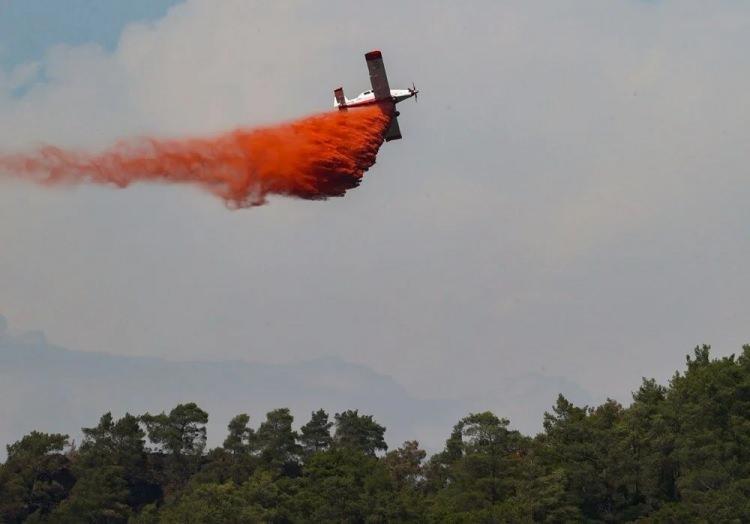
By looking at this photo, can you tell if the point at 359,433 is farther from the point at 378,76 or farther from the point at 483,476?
the point at 378,76

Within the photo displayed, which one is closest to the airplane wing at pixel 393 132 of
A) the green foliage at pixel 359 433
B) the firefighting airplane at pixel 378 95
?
the firefighting airplane at pixel 378 95

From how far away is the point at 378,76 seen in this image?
229 ft

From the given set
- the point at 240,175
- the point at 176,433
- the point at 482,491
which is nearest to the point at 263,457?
the point at 176,433

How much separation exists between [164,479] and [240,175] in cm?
8089

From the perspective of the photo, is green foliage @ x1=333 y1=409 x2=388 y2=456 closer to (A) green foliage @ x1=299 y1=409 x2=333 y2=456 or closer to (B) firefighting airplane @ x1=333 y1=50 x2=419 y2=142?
(A) green foliage @ x1=299 y1=409 x2=333 y2=456

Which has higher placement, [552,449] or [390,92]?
[390,92]

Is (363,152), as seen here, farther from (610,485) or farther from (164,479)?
(164,479)

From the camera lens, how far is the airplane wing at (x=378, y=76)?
69.5 m

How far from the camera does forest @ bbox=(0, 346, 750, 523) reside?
11188 centimetres

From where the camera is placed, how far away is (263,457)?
466 ft

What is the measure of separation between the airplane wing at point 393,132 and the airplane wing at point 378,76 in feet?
4.73

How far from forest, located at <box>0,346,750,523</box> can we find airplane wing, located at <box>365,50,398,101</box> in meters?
47.1

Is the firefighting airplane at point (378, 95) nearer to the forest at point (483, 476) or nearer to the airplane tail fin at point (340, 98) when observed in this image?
the airplane tail fin at point (340, 98)

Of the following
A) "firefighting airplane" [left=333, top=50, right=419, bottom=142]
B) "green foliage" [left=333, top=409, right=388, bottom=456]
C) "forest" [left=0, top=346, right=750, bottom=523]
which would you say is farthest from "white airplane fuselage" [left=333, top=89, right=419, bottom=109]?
"green foliage" [left=333, top=409, right=388, bottom=456]
